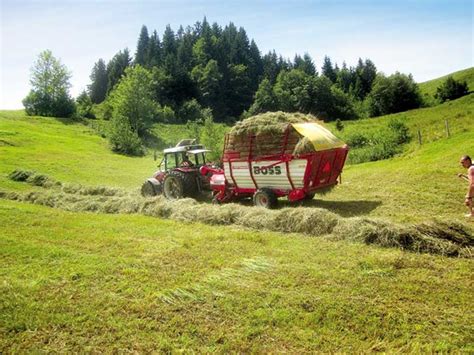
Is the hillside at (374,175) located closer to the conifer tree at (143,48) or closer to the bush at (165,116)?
the bush at (165,116)

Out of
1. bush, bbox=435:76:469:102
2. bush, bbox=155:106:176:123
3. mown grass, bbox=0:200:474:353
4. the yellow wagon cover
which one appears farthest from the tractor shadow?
bush, bbox=435:76:469:102

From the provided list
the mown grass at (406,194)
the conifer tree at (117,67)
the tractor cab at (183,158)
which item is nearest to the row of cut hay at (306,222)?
the mown grass at (406,194)

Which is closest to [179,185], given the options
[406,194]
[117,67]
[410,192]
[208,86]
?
[406,194]

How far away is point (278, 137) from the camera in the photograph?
1246cm

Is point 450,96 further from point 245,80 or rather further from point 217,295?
point 217,295

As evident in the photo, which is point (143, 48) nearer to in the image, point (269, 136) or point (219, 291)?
point (269, 136)

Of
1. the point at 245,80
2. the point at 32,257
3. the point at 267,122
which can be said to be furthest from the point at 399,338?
the point at 245,80

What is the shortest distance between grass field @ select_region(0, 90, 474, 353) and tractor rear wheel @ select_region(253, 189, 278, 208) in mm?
2207

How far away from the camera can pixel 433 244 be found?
25.7 feet

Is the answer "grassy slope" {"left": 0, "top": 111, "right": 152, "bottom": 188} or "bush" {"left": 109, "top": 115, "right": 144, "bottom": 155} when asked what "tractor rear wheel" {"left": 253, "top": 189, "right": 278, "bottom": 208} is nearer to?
"grassy slope" {"left": 0, "top": 111, "right": 152, "bottom": 188}

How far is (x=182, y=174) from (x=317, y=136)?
5.81m

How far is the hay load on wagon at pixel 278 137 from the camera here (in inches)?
471

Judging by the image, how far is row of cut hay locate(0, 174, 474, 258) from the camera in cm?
793

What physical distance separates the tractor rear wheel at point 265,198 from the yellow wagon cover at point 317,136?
2.05 meters
